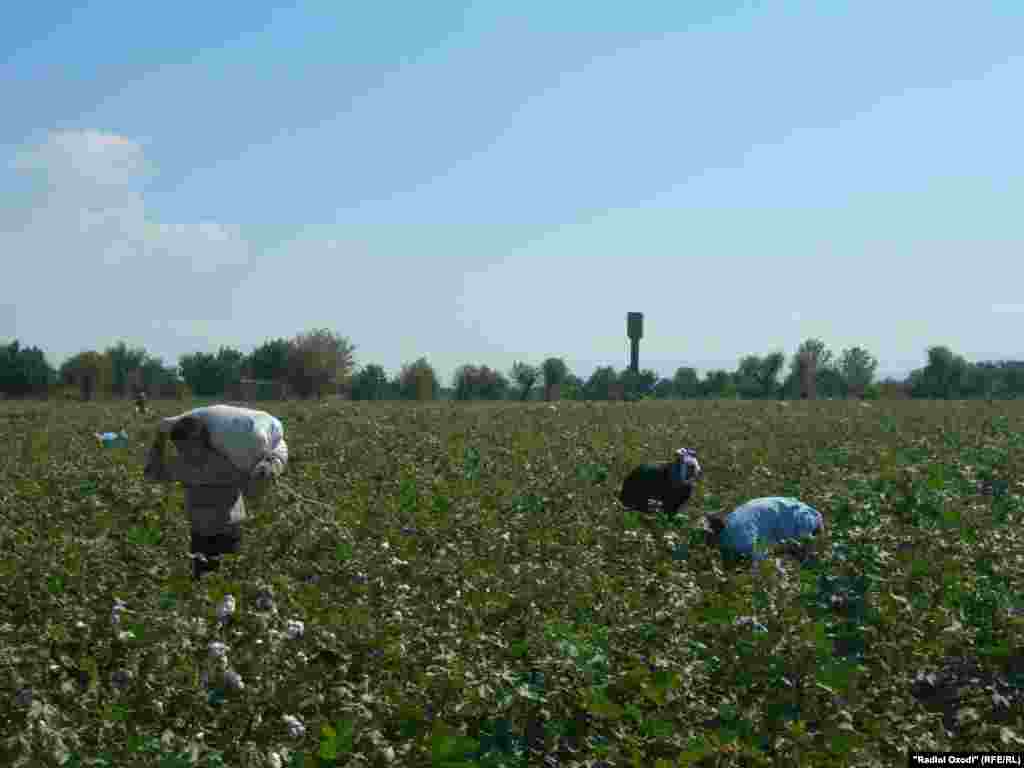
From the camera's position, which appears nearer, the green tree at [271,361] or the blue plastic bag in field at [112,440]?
the blue plastic bag in field at [112,440]

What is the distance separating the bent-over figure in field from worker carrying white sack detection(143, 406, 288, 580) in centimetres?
336

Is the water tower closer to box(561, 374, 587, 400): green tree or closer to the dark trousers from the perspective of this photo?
box(561, 374, 587, 400): green tree

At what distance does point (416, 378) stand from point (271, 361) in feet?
41.7

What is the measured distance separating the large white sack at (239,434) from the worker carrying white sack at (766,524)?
332cm

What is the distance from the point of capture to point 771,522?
8078 mm

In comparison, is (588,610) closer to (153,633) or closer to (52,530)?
(153,633)

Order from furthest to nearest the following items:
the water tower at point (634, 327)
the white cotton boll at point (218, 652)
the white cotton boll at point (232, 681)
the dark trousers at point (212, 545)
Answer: the water tower at point (634, 327) → the dark trousers at point (212, 545) → the white cotton boll at point (218, 652) → the white cotton boll at point (232, 681)

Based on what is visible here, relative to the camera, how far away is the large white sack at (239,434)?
23.5ft

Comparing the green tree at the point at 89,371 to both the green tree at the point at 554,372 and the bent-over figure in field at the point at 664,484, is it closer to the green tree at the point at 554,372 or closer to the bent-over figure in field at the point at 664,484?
the green tree at the point at 554,372

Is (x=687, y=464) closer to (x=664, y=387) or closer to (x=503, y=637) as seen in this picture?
(x=503, y=637)

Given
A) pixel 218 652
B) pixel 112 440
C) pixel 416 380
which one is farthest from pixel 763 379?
pixel 218 652

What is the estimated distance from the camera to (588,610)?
5840 millimetres

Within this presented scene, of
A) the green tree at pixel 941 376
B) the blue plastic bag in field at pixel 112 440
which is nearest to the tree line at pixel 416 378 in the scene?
the green tree at pixel 941 376

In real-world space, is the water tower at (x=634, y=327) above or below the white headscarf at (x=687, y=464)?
above
